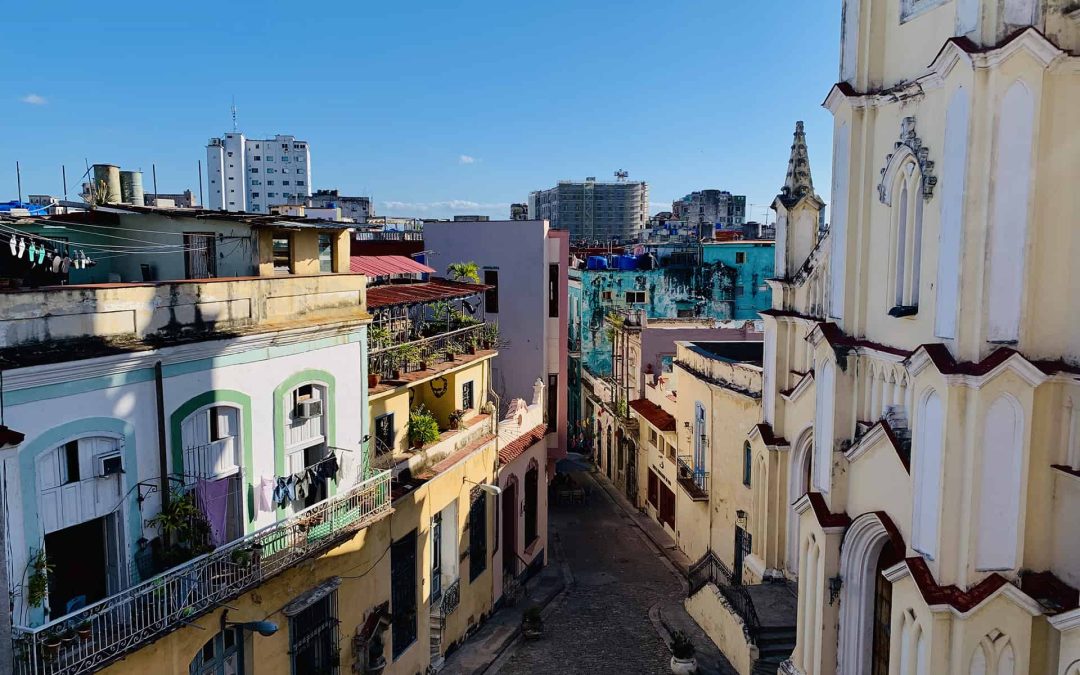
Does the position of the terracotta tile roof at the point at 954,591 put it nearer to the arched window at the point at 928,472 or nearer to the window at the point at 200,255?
the arched window at the point at 928,472

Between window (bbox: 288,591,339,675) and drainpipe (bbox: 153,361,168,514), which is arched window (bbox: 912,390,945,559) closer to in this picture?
window (bbox: 288,591,339,675)

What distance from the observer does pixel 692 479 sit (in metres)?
27.9

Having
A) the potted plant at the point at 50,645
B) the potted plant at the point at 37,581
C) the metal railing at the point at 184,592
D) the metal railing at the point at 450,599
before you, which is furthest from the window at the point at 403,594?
the potted plant at the point at 50,645

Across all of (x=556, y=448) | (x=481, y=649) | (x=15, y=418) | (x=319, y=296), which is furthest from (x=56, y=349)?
(x=556, y=448)

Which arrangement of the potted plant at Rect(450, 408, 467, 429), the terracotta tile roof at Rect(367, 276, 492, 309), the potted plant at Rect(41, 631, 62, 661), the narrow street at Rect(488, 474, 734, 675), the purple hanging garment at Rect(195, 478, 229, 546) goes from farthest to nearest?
1. the potted plant at Rect(450, 408, 467, 429)
2. the narrow street at Rect(488, 474, 734, 675)
3. the terracotta tile roof at Rect(367, 276, 492, 309)
4. the purple hanging garment at Rect(195, 478, 229, 546)
5. the potted plant at Rect(41, 631, 62, 661)

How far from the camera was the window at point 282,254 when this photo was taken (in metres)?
15.5

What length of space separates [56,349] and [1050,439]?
1308 centimetres

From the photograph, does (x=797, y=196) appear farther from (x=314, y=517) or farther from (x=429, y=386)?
(x=314, y=517)

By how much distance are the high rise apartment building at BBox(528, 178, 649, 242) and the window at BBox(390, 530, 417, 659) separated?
10477cm

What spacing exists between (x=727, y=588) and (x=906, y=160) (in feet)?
42.4

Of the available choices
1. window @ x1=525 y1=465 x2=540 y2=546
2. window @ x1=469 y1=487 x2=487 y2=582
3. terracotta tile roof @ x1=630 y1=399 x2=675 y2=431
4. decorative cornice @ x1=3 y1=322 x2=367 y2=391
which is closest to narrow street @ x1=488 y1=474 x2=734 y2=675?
window @ x1=525 y1=465 x2=540 y2=546

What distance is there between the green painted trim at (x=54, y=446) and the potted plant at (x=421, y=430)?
8.85m

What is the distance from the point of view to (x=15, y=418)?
399 inches

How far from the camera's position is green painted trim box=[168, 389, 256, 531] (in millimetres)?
12320
